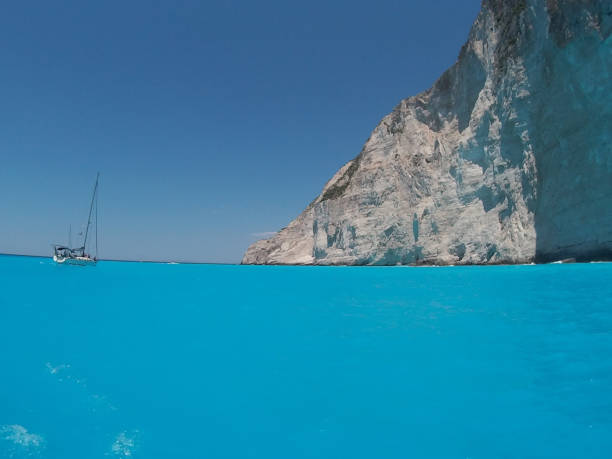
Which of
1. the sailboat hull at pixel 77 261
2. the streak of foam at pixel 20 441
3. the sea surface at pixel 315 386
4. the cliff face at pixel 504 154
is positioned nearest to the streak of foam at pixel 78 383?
the sea surface at pixel 315 386

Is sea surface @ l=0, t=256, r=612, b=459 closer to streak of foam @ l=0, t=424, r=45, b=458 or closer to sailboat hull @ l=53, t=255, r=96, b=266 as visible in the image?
streak of foam @ l=0, t=424, r=45, b=458

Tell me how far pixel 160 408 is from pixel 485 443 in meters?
3.93

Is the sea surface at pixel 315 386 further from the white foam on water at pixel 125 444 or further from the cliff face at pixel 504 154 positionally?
the cliff face at pixel 504 154

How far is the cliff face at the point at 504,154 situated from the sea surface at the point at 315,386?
87.2 ft

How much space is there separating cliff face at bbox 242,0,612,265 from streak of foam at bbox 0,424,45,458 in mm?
37570

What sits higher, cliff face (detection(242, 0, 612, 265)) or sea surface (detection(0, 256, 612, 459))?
cliff face (detection(242, 0, 612, 265))

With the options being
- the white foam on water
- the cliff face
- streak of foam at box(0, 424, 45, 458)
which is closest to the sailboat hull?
the cliff face

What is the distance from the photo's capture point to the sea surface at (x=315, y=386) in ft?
12.5

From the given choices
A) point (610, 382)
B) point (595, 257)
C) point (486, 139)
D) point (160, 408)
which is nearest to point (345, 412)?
point (160, 408)

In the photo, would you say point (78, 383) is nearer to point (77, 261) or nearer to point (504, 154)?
point (504, 154)

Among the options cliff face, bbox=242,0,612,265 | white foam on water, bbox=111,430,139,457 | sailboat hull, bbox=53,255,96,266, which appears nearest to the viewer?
white foam on water, bbox=111,430,139,457

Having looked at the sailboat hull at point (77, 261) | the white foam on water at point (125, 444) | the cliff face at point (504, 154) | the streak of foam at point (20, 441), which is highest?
the cliff face at point (504, 154)

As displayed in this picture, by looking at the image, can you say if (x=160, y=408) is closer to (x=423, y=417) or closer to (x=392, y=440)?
(x=392, y=440)

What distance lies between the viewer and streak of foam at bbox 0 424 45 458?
3.77 m
